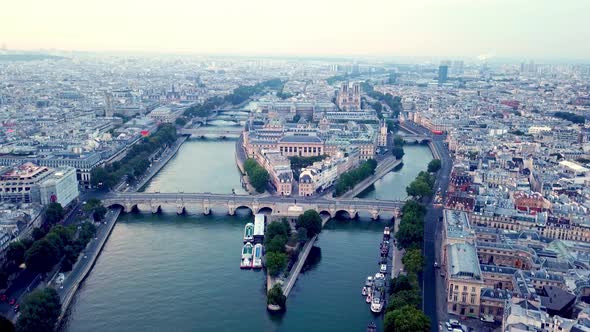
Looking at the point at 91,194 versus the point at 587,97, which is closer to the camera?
the point at 91,194

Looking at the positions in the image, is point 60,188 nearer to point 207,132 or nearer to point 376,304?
point 376,304

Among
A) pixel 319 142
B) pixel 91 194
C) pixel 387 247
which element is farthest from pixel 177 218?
pixel 319 142

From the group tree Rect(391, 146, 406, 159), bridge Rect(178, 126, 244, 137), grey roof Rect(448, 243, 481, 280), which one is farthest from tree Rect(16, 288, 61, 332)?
bridge Rect(178, 126, 244, 137)

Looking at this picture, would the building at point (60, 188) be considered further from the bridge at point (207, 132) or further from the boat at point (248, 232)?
the bridge at point (207, 132)

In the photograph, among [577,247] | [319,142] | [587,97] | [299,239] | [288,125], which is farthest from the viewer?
[587,97]

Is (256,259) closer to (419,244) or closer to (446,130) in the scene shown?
(419,244)

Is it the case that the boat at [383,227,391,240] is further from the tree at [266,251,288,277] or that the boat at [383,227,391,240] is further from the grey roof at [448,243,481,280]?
the tree at [266,251,288,277]
